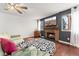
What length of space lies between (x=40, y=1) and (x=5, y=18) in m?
0.59

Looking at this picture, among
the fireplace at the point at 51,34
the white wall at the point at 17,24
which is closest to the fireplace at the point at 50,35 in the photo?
the fireplace at the point at 51,34

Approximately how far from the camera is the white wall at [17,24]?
1.34m

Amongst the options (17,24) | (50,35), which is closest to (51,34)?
(50,35)

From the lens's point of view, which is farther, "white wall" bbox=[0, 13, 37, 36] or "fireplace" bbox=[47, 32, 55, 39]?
"fireplace" bbox=[47, 32, 55, 39]

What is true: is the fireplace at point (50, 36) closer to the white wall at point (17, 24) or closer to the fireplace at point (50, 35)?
the fireplace at point (50, 35)

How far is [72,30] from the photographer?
1321 mm

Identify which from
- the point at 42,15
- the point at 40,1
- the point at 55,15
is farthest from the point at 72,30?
the point at 40,1

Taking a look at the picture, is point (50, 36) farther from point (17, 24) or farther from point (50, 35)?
point (17, 24)

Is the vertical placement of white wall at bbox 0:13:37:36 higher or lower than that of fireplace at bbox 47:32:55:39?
higher

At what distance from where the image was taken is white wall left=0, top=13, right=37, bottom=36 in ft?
4.41

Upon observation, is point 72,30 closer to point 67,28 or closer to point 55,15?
point 67,28

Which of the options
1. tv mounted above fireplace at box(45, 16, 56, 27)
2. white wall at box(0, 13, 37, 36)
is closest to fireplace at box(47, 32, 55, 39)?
tv mounted above fireplace at box(45, 16, 56, 27)

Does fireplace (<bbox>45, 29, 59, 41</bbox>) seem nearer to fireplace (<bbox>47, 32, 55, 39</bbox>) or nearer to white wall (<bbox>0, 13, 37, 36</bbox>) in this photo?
fireplace (<bbox>47, 32, 55, 39</bbox>)

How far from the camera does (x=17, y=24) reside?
1.41 m
